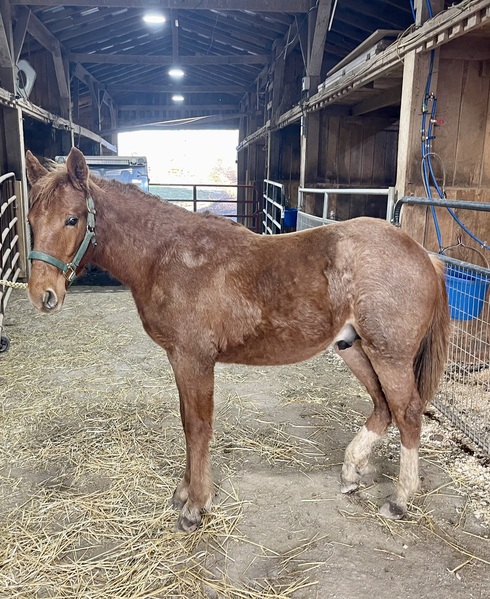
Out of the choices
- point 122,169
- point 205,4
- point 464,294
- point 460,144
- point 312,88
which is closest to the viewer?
point 464,294

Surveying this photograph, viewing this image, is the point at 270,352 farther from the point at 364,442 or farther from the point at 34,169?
the point at 34,169

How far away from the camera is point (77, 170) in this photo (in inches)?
76.1

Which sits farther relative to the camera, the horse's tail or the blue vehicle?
the blue vehicle

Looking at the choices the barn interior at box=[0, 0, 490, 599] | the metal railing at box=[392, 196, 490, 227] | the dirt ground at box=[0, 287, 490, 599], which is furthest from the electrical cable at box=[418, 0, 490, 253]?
the dirt ground at box=[0, 287, 490, 599]

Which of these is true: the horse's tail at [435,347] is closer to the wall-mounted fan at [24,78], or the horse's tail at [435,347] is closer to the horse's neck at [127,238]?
the horse's neck at [127,238]

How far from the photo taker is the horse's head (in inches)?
75.4

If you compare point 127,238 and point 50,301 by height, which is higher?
point 127,238

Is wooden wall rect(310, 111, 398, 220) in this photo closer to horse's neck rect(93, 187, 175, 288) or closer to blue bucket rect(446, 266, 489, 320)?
blue bucket rect(446, 266, 489, 320)

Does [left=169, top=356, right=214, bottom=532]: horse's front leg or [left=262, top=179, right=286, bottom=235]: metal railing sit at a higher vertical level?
[left=262, top=179, right=286, bottom=235]: metal railing

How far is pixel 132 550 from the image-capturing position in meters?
1.91

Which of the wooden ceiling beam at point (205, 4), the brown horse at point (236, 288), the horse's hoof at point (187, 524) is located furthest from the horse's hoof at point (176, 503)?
the wooden ceiling beam at point (205, 4)

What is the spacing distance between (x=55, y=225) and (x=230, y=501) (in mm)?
1468

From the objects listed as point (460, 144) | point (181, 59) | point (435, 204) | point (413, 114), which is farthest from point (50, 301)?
point (181, 59)

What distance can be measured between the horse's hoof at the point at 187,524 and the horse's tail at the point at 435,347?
1.18 meters
